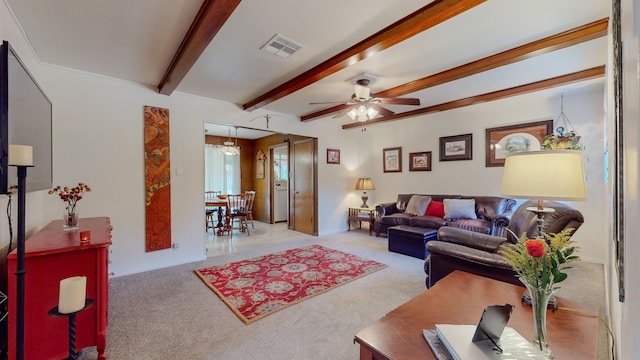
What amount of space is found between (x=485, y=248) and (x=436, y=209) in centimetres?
260

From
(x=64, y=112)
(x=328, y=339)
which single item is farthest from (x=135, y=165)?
(x=328, y=339)

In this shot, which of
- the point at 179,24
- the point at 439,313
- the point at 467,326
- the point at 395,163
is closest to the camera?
the point at 467,326

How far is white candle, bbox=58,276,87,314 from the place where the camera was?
1.25 metres

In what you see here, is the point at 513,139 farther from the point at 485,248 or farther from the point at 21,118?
the point at 21,118

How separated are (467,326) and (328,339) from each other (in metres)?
1.17

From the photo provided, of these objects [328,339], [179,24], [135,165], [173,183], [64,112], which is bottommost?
[328,339]

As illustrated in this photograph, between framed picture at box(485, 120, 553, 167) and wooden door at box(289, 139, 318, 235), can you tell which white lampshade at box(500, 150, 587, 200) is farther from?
→ wooden door at box(289, 139, 318, 235)

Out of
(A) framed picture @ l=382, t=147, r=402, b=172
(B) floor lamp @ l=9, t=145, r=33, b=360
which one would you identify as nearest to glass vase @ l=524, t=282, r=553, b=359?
(B) floor lamp @ l=9, t=145, r=33, b=360

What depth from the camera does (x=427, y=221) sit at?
432 cm

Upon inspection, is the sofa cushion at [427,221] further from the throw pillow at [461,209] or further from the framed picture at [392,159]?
the framed picture at [392,159]

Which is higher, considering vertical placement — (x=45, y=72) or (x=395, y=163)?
(x=45, y=72)

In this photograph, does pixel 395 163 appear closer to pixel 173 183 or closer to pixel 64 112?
pixel 173 183

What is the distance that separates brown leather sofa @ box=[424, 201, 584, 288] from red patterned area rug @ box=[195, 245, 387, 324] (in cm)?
111

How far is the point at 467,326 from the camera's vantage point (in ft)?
3.74
